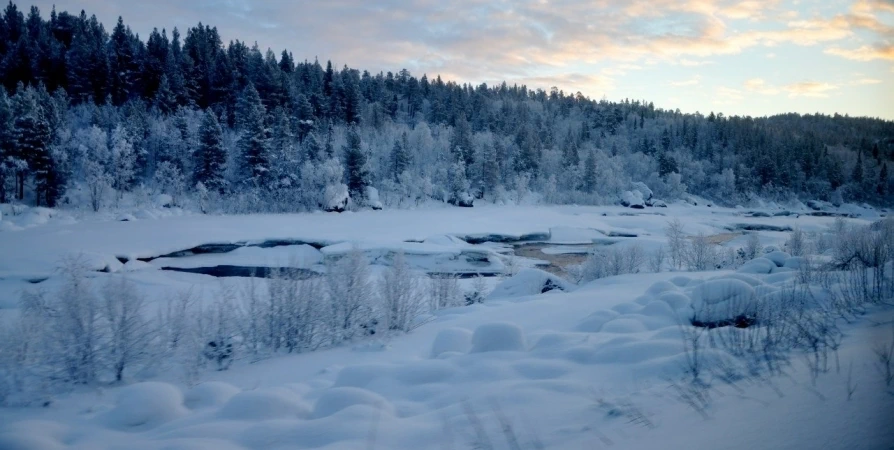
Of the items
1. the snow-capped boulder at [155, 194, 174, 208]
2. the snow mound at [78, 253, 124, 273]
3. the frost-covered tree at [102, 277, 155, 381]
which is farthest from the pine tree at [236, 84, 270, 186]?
the frost-covered tree at [102, 277, 155, 381]

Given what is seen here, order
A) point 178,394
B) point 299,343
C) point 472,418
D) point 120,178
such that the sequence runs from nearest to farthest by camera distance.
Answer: point 472,418, point 178,394, point 299,343, point 120,178

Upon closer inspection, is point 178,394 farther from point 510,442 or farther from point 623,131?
point 623,131

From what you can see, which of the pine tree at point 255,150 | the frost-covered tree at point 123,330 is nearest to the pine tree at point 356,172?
the pine tree at point 255,150

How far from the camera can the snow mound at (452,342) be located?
6.76 m

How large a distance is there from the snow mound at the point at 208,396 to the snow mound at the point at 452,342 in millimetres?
2879

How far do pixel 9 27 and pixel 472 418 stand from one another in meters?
98.2

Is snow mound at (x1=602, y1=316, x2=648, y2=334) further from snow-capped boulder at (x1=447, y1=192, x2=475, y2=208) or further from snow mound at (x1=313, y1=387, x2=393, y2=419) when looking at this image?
snow-capped boulder at (x1=447, y1=192, x2=475, y2=208)

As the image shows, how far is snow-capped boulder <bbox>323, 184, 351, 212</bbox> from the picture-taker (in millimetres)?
42906

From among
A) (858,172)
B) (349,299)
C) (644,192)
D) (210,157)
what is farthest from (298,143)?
(858,172)

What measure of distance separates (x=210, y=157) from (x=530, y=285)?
125 ft

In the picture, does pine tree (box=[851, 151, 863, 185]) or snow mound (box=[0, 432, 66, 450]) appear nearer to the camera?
snow mound (box=[0, 432, 66, 450])

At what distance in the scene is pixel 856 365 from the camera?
11.8 feet

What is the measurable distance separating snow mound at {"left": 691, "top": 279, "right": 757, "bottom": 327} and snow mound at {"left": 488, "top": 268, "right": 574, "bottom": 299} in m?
6.12

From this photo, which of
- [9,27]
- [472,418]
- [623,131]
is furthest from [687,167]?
[9,27]
